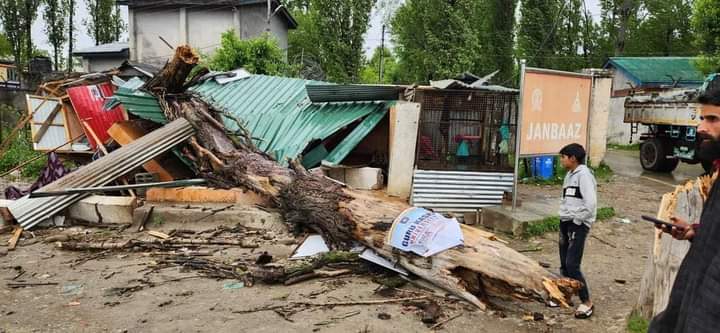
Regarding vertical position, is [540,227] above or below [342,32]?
below

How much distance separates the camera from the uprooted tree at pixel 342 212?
14.4 feet

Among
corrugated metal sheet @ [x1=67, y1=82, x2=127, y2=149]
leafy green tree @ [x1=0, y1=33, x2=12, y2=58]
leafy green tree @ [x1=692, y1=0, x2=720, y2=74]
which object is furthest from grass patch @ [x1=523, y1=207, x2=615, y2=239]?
leafy green tree @ [x1=0, y1=33, x2=12, y2=58]

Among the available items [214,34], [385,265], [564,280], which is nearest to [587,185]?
[564,280]

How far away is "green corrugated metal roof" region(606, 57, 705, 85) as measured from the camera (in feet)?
80.8

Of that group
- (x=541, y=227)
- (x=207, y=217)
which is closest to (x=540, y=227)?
(x=541, y=227)

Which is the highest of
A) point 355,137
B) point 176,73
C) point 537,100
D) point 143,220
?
point 176,73

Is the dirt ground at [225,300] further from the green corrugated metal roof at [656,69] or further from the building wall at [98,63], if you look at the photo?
the building wall at [98,63]

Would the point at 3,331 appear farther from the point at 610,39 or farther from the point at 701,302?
the point at 610,39

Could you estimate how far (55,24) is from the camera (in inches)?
1314

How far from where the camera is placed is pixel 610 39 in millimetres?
33438

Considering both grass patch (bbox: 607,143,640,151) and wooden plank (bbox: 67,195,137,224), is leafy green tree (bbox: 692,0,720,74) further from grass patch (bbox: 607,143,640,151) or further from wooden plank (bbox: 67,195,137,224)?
wooden plank (bbox: 67,195,137,224)

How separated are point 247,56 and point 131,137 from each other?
23.0ft

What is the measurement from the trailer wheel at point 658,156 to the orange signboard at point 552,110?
6467 millimetres

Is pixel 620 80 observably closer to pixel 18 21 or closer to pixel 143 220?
pixel 143 220
